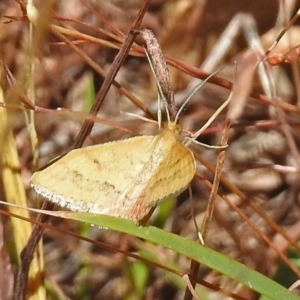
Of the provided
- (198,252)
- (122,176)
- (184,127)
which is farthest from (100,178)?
(184,127)

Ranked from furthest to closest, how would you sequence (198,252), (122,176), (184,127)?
(184,127), (122,176), (198,252)

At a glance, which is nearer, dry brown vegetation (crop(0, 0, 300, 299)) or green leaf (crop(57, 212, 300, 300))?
green leaf (crop(57, 212, 300, 300))

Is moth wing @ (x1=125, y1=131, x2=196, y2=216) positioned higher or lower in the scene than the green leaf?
higher

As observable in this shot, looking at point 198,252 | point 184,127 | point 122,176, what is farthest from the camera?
point 184,127

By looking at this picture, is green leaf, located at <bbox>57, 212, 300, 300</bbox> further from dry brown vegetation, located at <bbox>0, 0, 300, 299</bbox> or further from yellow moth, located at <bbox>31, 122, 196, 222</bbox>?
dry brown vegetation, located at <bbox>0, 0, 300, 299</bbox>

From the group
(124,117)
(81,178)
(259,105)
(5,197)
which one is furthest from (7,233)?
(259,105)

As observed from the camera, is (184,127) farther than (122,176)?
Yes

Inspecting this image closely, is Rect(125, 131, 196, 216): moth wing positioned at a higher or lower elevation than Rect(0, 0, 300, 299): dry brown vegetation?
higher

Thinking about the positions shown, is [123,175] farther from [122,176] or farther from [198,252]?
[198,252]

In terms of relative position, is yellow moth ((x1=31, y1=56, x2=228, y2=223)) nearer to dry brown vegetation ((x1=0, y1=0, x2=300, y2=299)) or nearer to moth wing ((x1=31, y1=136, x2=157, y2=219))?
moth wing ((x1=31, y1=136, x2=157, y2=219))

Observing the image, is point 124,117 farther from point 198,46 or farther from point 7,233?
point 7,233

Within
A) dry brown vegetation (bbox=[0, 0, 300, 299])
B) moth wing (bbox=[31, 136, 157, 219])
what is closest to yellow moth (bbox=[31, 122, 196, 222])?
moth wing (bbox=[31, 136, 157, 219])
